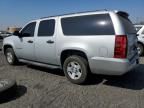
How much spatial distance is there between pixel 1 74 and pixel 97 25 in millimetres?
3734

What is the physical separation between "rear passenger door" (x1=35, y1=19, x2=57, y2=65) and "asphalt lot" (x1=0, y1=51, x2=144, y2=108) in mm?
585

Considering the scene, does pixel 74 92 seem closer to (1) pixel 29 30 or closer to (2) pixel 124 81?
(2) pixel 124 81

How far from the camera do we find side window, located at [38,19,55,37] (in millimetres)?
5898

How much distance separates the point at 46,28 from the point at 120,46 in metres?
2.56

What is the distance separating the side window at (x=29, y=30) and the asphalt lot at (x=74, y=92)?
52.4 inches

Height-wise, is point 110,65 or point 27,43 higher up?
point 27,43

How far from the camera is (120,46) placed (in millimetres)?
4512

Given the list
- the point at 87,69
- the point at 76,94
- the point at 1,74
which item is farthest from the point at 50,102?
the point at 1,74

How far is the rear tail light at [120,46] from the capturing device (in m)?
4.50

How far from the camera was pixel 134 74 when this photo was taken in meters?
6.45

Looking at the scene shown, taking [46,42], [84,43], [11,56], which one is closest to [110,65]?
[84,43]

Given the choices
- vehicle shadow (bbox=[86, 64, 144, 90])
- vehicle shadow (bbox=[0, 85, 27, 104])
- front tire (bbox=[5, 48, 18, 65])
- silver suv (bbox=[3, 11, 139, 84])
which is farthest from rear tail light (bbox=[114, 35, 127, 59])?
front tire (bbox=[5, 48, 18, 65])

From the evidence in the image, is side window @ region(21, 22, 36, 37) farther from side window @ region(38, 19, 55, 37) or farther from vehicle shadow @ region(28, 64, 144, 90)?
vehicle shadow @ region(28, 64, 144, 90)

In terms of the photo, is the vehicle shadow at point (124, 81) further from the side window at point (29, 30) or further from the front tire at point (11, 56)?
the front tire at point (11, 56)
